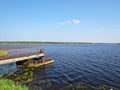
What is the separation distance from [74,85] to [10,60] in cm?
1354

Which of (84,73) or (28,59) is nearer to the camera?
(84,73)

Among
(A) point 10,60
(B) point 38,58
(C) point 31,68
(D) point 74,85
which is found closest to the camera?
(D) point 74,85

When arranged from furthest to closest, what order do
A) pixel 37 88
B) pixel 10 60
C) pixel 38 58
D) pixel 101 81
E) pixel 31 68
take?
1. pixel 38 58
2. pixel 31 68
3. pixel 10 60
4. pixel 101 81
5. pixel 37 88

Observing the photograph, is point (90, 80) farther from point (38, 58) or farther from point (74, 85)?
point (38, 58)

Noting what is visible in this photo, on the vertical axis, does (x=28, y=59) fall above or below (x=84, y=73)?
above

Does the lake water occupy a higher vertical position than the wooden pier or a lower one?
lower

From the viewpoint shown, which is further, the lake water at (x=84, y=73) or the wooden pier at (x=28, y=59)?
the wooden pier at (x=28, y=59)

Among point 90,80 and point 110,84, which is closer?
point 110,84

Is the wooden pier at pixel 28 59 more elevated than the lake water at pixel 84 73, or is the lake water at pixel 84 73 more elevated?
the wooden pier at pixel 28 59

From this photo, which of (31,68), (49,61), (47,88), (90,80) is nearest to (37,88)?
(47,88)

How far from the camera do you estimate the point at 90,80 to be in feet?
81.3

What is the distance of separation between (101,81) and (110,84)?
197cm

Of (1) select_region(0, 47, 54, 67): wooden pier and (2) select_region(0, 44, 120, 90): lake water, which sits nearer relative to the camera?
(2) select_region(0, 44, 120, 90): lake water

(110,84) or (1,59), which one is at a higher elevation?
(1,59)
